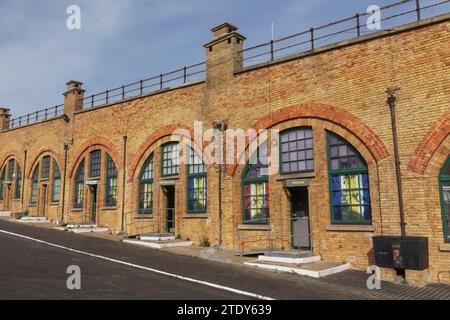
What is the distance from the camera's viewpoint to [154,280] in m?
9.59

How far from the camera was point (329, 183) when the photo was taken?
13070mm

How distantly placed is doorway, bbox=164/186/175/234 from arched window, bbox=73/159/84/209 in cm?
715

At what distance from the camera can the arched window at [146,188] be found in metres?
19.1

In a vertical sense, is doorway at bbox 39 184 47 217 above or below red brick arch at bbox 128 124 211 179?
below

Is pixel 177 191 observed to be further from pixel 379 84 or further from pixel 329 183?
pixel 379 84

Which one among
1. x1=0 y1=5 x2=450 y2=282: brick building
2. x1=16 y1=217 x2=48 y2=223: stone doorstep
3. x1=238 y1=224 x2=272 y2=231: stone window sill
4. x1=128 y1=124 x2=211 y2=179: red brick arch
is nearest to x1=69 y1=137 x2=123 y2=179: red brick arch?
x1=0 y1=5 x2=450 y2=282: brick building

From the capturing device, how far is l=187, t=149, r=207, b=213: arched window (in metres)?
16.9

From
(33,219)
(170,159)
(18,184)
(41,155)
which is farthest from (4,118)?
(170,159)

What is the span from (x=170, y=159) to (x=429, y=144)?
1107cm

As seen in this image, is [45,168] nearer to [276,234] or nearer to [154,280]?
[276,234]

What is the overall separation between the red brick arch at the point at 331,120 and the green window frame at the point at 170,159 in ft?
11.4

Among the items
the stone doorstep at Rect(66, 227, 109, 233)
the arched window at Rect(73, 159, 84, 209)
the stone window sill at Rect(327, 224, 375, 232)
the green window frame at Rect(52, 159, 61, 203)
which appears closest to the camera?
the stone window sill at Rect(327, 224, 375, 232)

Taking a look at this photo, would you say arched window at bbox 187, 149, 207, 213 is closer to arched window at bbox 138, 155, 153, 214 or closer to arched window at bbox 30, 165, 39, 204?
arched window at bbox 138, 155, 153, 214
